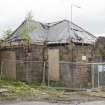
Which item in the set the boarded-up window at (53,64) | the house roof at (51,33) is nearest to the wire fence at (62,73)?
the boarded-up window at (53,64)

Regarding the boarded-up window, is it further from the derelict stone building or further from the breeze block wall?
the breeze block wall

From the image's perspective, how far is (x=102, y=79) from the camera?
25.7 m

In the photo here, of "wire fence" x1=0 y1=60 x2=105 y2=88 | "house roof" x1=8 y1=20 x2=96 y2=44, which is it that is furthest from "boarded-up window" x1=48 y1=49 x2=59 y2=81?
"house roof" x1=8 y1=20 x2=96 y2=44

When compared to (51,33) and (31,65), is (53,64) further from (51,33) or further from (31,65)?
(51,33)

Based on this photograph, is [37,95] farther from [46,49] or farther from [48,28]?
[48,28]

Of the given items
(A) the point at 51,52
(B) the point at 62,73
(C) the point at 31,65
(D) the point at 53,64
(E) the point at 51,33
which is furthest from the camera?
(E) the point at 51,33

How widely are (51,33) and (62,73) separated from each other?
5339 mm

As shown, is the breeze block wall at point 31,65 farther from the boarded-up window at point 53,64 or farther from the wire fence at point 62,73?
the boarded-up window at point 53,64

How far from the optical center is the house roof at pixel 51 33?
28878 mm

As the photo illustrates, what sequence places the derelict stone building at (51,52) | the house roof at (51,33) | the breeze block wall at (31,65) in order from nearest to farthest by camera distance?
the derelict stone building at (51,52)
the breeze block wall at (31,65)
the house roof at (51,33)

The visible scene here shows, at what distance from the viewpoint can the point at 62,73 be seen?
26578mm

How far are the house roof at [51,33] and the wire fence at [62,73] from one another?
7.10 feet

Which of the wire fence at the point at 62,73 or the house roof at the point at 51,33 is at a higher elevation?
the house roof at the point at 51,33

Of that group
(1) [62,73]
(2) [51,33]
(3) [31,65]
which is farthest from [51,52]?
(2) [51,33]
